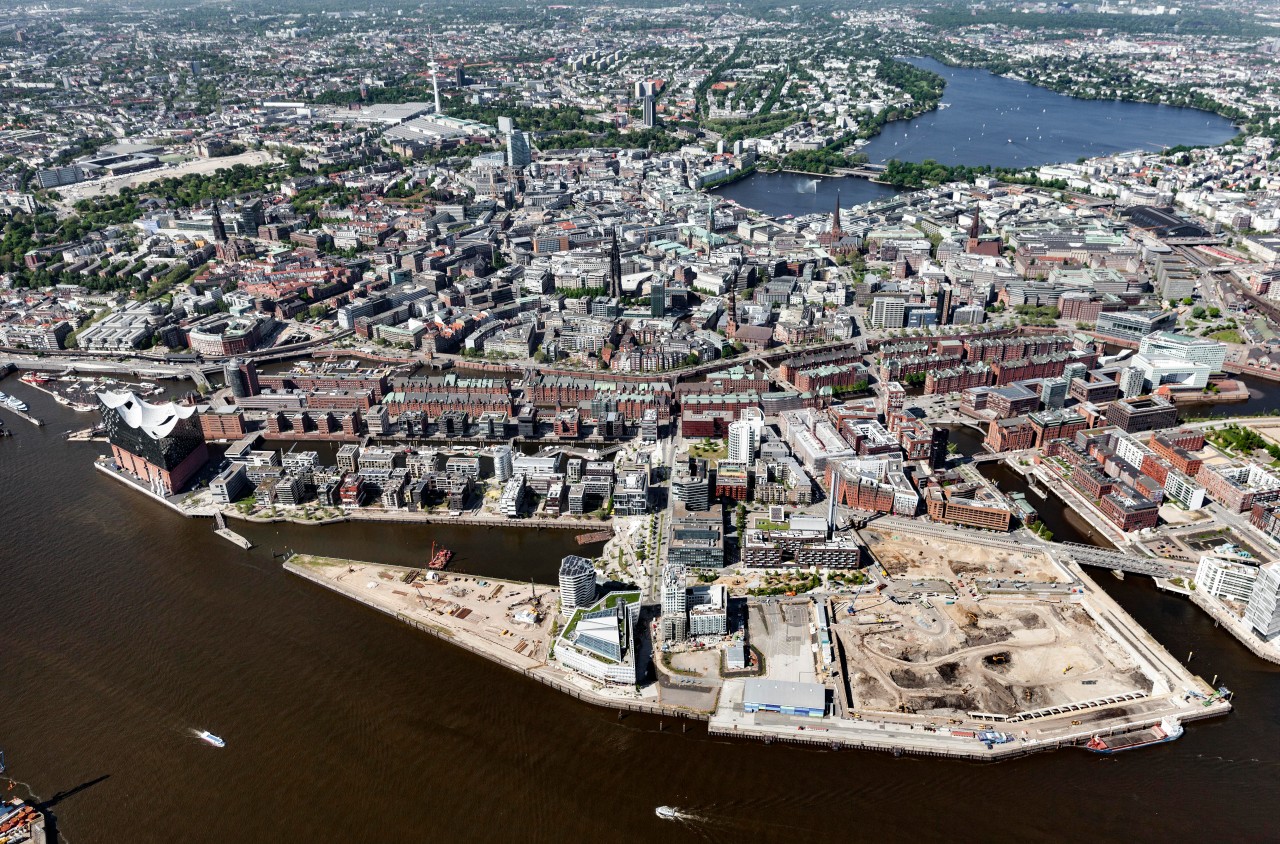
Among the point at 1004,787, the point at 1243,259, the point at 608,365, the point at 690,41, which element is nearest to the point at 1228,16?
the point at 690,41

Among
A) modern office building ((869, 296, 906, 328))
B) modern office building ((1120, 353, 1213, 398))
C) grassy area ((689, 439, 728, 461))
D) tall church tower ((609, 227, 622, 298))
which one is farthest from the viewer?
tall church tower ((609, 227, 622, 298))

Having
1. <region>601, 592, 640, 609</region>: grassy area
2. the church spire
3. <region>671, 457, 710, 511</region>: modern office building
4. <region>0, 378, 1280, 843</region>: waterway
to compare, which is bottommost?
<region>0, 378, 1280, 843</region>: waterway

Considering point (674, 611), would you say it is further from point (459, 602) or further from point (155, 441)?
point (155, 441)

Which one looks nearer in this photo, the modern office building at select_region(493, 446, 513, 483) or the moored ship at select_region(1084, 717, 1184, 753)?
the moored ship at select_region(1084, 717, 1184, 753)

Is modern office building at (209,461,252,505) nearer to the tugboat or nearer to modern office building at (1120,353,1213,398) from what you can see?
the tugboat

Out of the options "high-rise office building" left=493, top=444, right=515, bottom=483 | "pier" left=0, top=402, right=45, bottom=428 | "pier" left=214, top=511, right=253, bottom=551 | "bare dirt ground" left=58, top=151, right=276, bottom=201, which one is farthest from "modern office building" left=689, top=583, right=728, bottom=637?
"bare dirt ground" left=58, top=151, right=276, bottom=201

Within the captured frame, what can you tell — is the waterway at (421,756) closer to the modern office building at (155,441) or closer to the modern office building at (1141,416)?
the modern office building at (155,441)

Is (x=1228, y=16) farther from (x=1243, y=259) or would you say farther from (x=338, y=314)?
(x=338, y=314)

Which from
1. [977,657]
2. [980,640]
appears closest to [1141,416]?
[980,640]
